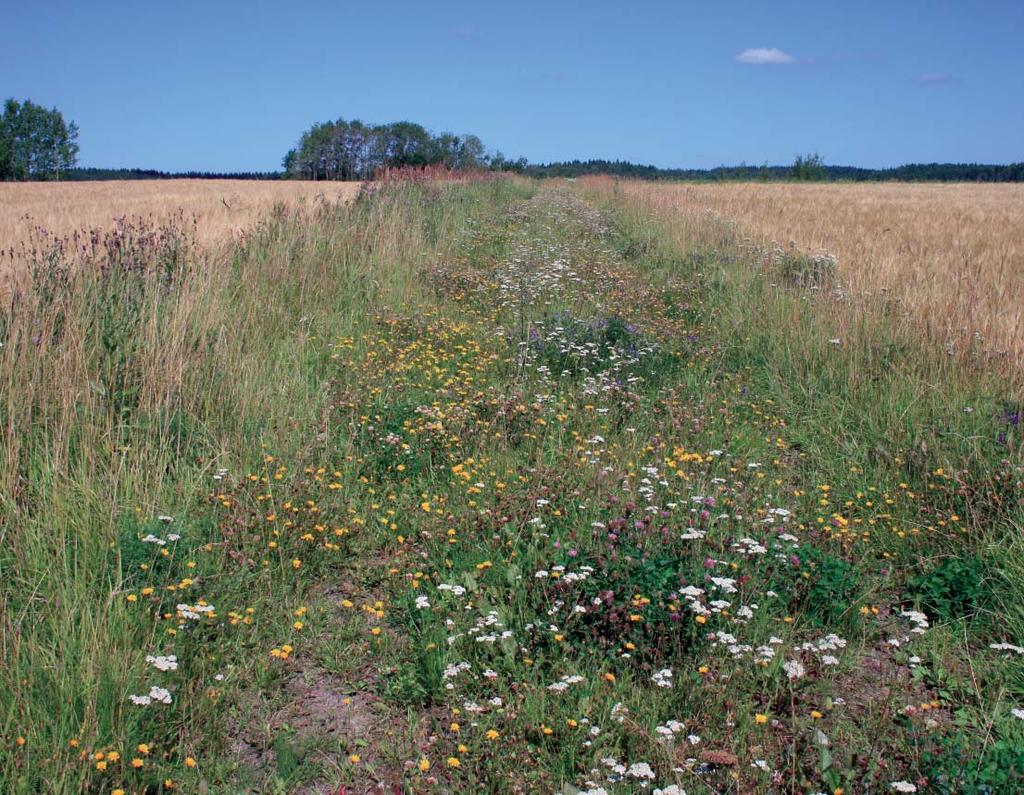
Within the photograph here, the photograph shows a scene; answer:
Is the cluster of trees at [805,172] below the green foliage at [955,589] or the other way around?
the other way around

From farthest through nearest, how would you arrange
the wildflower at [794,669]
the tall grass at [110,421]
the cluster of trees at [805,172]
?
the cluster of trees at [805,172] < the wildflower at [794,669] < the tall grass at [110,421]

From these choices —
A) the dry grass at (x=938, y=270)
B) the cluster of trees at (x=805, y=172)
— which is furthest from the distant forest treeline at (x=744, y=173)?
the dry grass at (x=938, y=270)

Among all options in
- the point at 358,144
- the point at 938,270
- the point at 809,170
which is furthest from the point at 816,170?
the point at 938,270

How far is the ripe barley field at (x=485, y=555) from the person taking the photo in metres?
2.69

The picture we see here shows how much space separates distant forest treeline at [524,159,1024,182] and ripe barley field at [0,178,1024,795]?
61947mm

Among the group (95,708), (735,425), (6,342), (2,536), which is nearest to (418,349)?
(735,425)

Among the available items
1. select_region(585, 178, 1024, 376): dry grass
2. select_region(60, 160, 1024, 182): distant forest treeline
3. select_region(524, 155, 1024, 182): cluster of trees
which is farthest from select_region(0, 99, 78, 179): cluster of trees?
select_region(585, 178, 1024, 376): dry grass

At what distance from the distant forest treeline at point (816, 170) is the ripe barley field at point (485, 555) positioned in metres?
61.9

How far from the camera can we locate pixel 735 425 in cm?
603

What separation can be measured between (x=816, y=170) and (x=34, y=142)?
8180cm

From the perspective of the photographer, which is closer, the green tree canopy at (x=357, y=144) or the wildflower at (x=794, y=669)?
the wildflower at (x=794, y=669)

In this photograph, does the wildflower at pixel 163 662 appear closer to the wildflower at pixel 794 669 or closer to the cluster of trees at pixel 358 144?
the wildflower at pixel 794 669

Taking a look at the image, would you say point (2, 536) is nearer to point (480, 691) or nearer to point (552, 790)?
point (480, 691)

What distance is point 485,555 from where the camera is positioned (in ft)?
13.1
